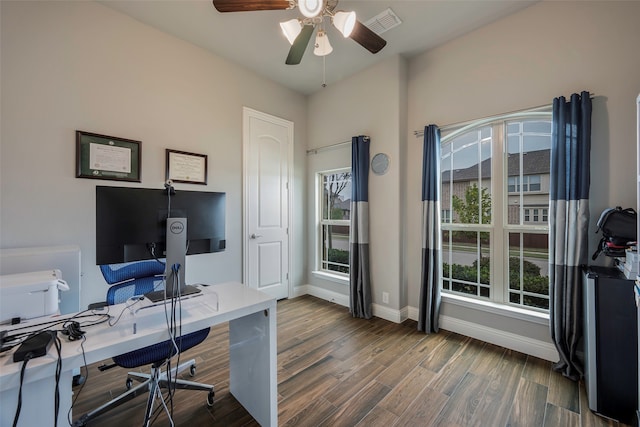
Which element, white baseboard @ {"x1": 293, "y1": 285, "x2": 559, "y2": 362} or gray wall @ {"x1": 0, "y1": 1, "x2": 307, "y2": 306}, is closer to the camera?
gray wall @ {"x1": 0, "y1": 1, "x2": 307, "y2": 306}

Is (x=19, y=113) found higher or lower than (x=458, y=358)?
higher

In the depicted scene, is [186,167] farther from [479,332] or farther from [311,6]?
[479,332]

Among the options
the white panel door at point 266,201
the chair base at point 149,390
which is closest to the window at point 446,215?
the white panel door at point 266,201

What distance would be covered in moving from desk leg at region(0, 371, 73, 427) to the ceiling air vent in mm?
A: 3094

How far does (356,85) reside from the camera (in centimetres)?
341

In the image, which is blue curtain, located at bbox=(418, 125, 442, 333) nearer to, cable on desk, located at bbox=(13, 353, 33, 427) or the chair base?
the chair base

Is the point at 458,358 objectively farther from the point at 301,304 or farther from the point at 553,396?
the point at 301,304

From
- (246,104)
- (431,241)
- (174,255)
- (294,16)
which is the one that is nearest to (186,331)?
(174,255)

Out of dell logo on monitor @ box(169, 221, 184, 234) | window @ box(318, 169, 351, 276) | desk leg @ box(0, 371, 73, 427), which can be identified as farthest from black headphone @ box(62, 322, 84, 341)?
window @ box(318, 169, 351, 276)

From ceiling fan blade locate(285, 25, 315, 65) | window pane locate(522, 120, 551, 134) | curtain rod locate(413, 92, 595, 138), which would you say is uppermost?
ceiling fan blade locate(285, 25, 315, 65)

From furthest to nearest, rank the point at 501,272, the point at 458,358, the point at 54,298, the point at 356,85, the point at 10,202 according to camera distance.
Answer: the point at 356,85, the point at 501,272, the point at 458,358, the point at 10,202, the point at 54,298

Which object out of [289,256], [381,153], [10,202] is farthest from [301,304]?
[10,202]

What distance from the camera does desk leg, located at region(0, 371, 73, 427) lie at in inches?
34.8

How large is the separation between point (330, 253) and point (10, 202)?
3.23 meters
